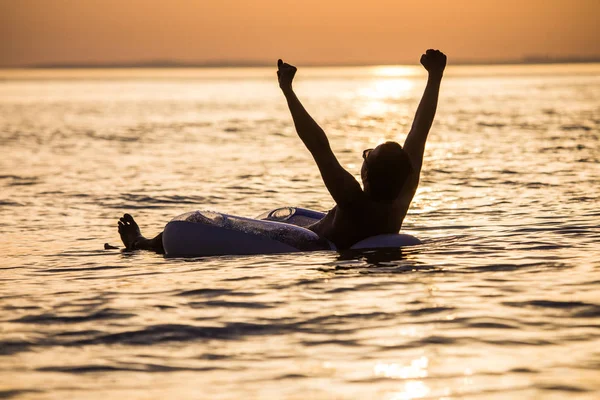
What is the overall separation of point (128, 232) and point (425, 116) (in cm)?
392

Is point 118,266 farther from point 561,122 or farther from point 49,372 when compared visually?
point 561,122

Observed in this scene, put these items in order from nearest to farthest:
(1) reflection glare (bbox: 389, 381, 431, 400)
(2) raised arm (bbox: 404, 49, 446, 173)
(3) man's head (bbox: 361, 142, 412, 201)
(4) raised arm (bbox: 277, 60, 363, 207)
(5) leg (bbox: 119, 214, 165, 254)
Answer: (1) reflection glare (bbox: 389, 381, 431, 400) → (3) man's head (bbox: 361, 142, 412, 201) → (4) raised arm (bbox: 277, 60, 363, 207) → (2) raised arm (bbox: 404, 49, 446, 173) → (5) leg (bbox: 119, 214, 165, 254)

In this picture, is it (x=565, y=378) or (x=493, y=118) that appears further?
(x=493, y=118)

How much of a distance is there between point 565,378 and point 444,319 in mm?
1597

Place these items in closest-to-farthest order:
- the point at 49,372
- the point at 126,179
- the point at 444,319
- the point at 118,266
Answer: the point at 49,372
the point at 444,319
the point at 118,266
the point at 126,179

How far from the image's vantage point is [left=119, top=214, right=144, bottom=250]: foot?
11.3 m

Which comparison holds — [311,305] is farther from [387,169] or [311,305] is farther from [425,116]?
[425,116]

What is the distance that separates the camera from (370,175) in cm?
933

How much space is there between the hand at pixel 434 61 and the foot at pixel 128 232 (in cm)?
398

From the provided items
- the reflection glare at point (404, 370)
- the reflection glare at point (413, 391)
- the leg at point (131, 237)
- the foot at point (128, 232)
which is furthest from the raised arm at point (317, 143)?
the reflection glare at point (413, 391)

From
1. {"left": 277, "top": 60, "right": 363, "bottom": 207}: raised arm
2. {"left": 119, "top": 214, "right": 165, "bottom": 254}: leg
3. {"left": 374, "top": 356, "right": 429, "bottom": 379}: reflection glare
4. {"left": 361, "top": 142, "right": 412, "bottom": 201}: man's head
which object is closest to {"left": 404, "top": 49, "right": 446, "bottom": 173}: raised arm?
{"left": 361, "top": 142, "right": 412, "bottom": 201}: man's head

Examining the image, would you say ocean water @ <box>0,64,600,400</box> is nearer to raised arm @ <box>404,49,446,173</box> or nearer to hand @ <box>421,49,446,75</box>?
raised arm @ <box>404,49,446,173</box>

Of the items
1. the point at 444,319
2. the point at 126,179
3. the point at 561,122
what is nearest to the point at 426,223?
the point at 444,319

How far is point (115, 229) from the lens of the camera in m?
13.7
